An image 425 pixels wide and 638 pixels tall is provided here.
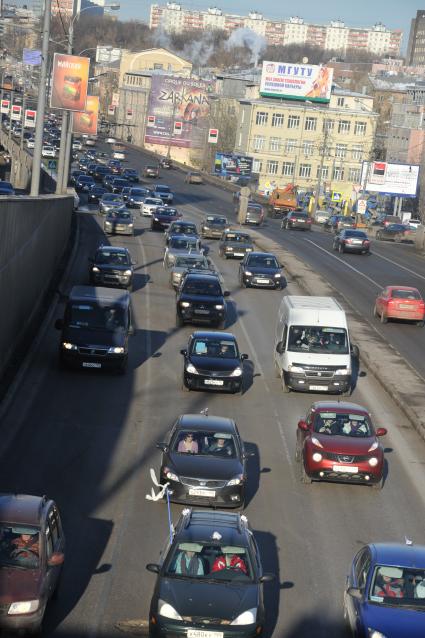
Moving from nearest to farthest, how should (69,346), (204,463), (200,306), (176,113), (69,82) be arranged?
(204,463)
(69,346)
(200,306)
(69,82)
(176,113)

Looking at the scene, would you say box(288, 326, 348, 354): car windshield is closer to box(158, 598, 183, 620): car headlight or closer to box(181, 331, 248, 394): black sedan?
box(181, 331, 248, 394): black sedan

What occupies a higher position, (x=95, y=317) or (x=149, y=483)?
(x=95, y=317)

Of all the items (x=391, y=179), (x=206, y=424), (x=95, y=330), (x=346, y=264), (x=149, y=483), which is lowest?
(x=346, y=264)

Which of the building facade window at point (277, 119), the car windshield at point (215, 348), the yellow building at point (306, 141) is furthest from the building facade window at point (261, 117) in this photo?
the car windshield at point (215, 348)

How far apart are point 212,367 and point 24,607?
1690 centimetres

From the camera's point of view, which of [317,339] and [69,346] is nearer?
[317,339]

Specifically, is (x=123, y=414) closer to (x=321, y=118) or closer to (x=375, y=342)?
(x=375, y=342)

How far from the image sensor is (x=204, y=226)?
6962 centimetres

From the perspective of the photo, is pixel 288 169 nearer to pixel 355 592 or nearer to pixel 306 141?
pixel 306 141

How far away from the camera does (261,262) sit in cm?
5003

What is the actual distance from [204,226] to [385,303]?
27.6 m

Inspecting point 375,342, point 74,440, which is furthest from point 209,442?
point 375,342

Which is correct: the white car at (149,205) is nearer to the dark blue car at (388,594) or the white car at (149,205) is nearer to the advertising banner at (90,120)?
the advertising banner at (90,120)

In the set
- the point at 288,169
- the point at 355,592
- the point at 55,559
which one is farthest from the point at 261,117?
the point at 355,592
